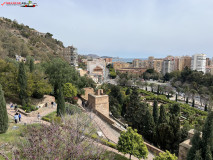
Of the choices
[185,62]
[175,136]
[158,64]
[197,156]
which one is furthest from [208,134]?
[158,64]

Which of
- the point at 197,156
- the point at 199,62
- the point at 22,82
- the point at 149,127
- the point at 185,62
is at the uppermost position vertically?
the point at 185,62

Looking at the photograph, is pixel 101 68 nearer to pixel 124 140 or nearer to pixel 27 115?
pixel 27 115

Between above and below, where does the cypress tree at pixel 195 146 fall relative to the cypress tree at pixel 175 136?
above

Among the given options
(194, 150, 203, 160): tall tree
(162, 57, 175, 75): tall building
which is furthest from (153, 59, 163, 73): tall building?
(194, 150, 203, 160): tall tree

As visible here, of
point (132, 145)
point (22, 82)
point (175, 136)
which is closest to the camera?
point (132, 145)

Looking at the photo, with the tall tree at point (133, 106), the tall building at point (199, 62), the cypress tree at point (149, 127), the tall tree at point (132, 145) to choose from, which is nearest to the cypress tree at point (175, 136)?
the cypress tree at point (149, 127)

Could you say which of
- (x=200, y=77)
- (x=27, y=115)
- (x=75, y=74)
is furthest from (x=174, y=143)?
(x=200, y=77)

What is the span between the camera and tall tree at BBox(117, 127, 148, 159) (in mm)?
7470

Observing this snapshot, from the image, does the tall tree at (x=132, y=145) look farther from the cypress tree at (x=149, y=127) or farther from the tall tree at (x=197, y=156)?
the cypress tree at (x=149, y=127)

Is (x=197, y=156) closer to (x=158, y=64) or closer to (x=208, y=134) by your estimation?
(x=208, y=134)

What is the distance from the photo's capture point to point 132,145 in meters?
7.44

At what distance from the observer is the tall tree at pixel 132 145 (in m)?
7.47

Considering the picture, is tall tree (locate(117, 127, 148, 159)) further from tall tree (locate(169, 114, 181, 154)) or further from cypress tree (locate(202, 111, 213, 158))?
tall tree (locate(169, 114, 181, 154))

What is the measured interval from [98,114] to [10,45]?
2766 centimetres
